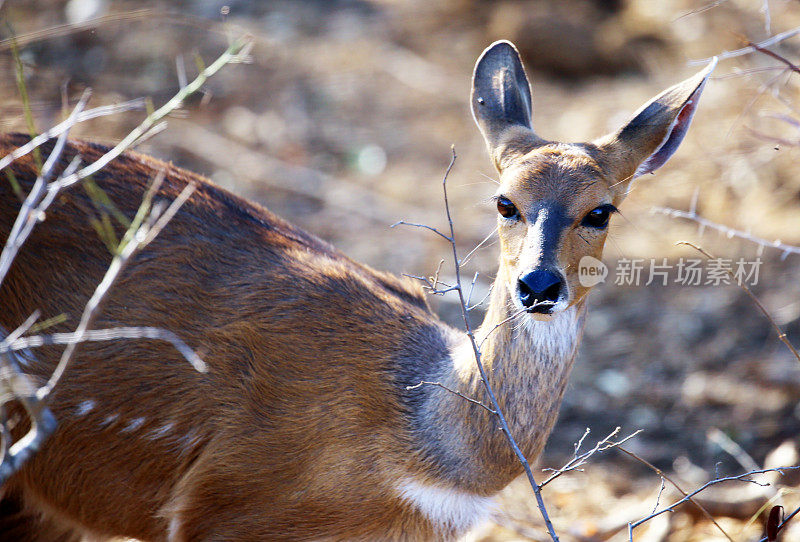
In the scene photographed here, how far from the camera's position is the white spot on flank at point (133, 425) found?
384cm

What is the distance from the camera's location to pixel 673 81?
958 centimetres

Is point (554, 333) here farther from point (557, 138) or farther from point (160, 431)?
point (557, 138)

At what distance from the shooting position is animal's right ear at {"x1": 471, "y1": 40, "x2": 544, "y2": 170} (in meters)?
4.21

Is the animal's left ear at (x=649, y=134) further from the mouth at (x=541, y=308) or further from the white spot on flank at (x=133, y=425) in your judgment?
the white spot on flank at (x=133, y=425)

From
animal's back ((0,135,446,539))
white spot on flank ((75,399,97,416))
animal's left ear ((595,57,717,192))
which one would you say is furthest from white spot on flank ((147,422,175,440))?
animal's left ear ((595,57,717,192))

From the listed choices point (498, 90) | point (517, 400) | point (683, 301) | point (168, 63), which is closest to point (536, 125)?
point (683, 301)

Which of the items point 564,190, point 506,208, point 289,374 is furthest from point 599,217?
point 289,374

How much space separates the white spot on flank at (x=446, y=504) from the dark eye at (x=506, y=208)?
4.06 ft

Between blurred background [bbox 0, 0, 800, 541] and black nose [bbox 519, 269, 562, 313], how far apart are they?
2.12ft

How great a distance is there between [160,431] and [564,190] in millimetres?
2083

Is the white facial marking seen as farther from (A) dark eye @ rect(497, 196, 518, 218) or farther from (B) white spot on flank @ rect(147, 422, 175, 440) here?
(B) white spot on flank @ rect(147, 422, 175, 440)

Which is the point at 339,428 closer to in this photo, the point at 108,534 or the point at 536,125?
the point at 108,534

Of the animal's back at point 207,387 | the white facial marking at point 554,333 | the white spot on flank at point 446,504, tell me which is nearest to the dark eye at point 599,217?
the white facial marking at point 554,333

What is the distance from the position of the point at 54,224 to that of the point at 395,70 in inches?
274
